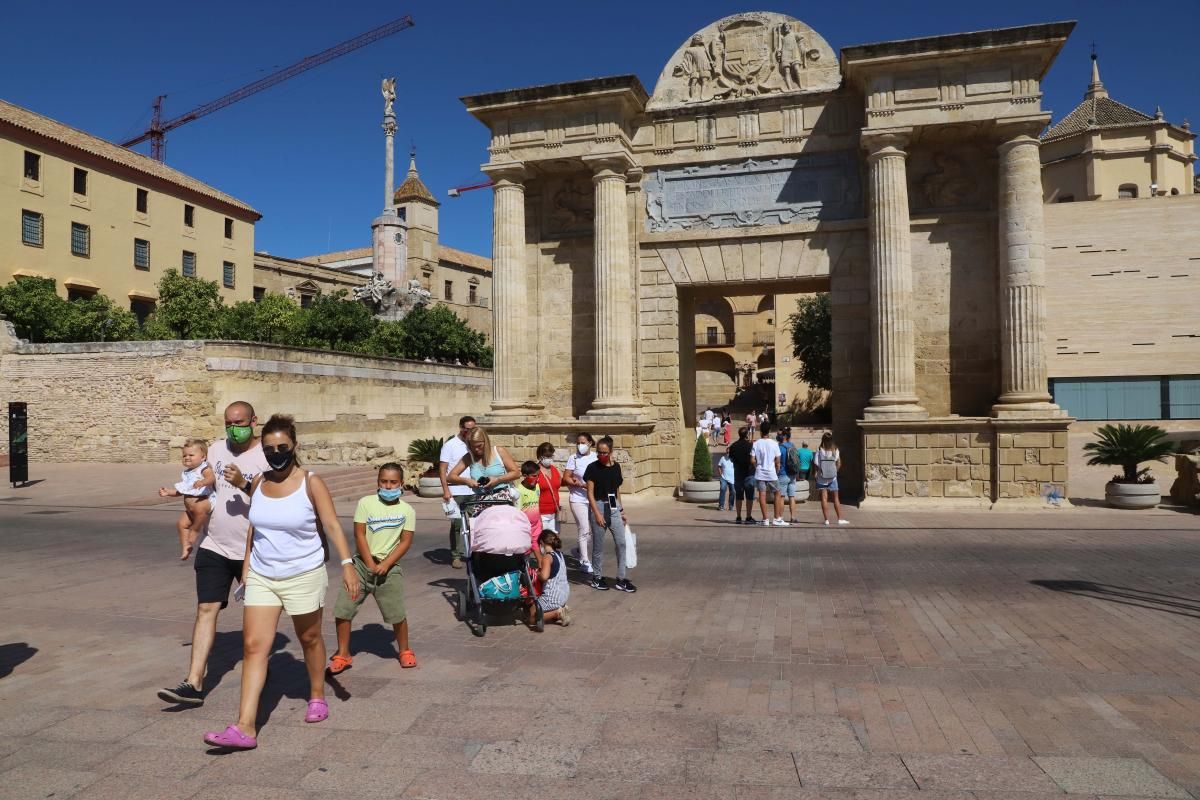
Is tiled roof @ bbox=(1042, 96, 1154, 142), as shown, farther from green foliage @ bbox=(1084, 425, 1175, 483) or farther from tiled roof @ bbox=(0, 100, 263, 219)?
tiled roof @ bbox=(0, 100, 263, 219)

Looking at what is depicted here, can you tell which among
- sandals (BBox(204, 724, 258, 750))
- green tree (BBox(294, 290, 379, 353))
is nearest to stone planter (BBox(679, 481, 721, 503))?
sandals (BBox(204, 724, 258, 750))

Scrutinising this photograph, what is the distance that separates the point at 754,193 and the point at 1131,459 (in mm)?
8764

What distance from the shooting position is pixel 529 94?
57.0 ft

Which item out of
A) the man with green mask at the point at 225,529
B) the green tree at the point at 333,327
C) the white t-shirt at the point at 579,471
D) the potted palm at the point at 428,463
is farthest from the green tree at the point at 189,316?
the man with green mask at the point at 225,529

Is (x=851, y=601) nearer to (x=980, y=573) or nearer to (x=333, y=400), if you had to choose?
(x=980, y=573)

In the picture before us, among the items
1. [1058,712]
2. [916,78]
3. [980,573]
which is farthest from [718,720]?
[916,78]

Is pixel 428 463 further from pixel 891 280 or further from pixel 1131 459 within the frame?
pixel 1131 459

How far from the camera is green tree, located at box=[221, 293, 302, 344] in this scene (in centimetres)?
3481

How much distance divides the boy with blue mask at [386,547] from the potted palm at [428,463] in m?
11.4

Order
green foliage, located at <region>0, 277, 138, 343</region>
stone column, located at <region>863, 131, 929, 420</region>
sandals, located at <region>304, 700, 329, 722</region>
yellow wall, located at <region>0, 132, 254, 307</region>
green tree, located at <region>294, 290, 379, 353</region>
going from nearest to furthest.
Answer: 1. sandals, located at <region>304, 700, 329, 722</region>
2. stone column, located at <region>863, 131, 929, 420</region>
3. green foliage, located at <region>0, 277, 138, 343</region>
4. yellow wall, located at <region>0, 132, 254, 307</region>
5. green tree, located at <region>294, 290, 379, 353</region>

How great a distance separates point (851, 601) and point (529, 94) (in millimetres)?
13379

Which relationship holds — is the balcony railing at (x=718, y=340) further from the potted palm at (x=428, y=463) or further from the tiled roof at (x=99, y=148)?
the potted palm at (x=428, y=463)

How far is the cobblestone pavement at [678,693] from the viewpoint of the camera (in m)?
3.90

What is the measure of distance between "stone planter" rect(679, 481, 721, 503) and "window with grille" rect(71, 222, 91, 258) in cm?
3719
